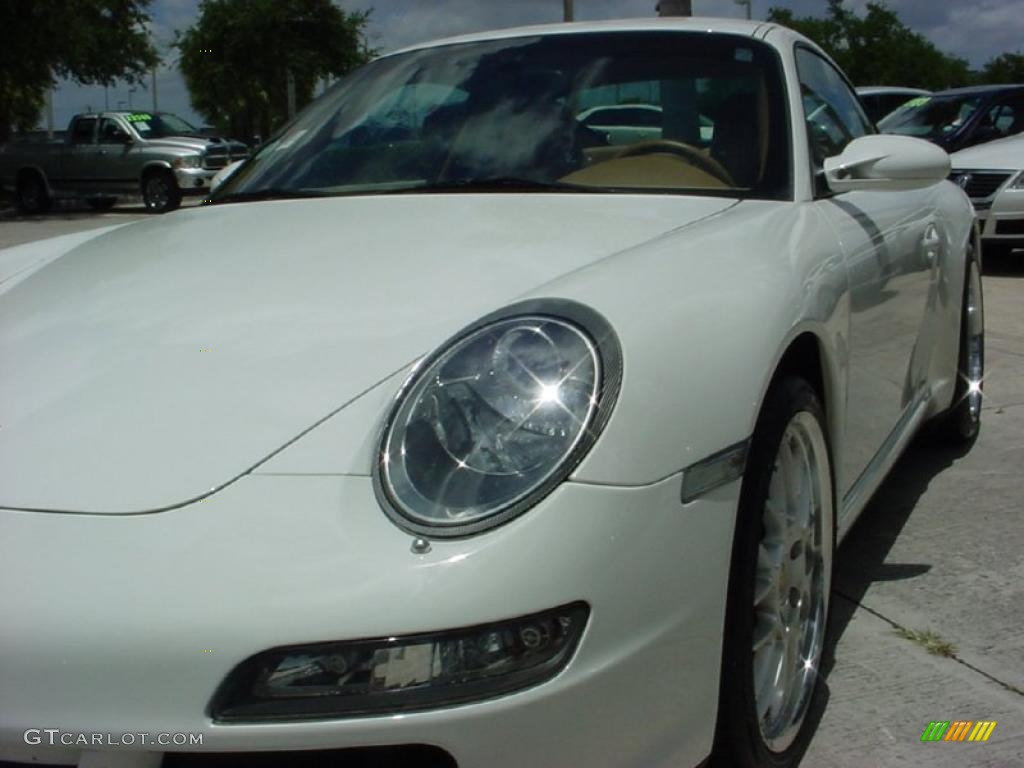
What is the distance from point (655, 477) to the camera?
5.17ft

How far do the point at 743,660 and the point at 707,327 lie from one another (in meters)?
0.50

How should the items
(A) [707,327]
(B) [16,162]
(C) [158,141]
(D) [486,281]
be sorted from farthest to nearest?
1. (B) [16,162]
2. (C) [158,141]
3. (D) [486,281]
4. (A) [707,327]

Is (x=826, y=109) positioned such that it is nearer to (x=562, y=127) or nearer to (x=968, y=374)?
(x=562, y=127)

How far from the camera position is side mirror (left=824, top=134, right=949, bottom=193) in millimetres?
2668

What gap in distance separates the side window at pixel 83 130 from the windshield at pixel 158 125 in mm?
709

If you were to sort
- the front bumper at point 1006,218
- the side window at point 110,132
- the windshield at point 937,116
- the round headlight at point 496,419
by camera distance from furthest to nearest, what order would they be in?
the side window at point 110,132 < the windshield at point 937,116 < the front bumper at point 1006,218 < the round headlight at point 496,419

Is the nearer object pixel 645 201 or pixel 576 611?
pixel 576 611

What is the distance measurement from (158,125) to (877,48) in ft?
195

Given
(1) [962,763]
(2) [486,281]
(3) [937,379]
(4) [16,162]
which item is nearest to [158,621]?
(2) [486,281]

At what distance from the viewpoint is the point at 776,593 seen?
2049 mm

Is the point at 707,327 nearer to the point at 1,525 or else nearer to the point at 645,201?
the point at 645,201

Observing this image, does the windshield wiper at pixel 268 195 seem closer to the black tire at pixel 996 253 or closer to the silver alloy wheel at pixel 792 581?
the silver alloy wheel at pixel 792 581

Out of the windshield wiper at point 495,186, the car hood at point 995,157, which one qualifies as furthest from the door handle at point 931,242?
the car hood at point 995,157

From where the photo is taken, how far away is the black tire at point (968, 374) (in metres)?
4.13
